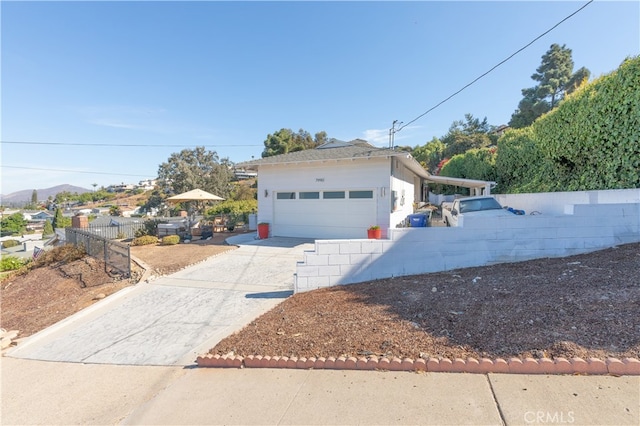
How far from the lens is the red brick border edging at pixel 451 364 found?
8.38 ft

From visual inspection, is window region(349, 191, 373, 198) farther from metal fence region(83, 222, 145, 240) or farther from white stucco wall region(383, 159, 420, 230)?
metal fence region(83, 222, 145, 240)

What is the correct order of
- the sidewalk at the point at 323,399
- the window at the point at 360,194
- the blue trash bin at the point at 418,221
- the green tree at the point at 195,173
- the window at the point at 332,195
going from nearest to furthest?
the sidewalk at the point at 323,399 < the window at the point at 360,194 < the window at the point at 332,195 < the blue trash bin at the point at 418,221 < the green tree at the point at 195,173

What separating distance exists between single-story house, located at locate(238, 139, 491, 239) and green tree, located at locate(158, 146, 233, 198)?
22.7 m

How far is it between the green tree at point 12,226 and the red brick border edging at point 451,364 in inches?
3291

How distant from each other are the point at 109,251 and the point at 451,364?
10.3 meters

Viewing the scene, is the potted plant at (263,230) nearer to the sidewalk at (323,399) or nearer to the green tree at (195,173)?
the sidewalk at (323,399)

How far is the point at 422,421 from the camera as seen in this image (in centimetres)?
228

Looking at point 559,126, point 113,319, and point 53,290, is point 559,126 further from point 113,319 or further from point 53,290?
point 53,290

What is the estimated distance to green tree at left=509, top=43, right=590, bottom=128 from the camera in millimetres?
29859

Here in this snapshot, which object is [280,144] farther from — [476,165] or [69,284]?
[69,284]

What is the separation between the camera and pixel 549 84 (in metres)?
30.3

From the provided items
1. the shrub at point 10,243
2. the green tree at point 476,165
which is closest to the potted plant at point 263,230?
the green tree at point 476,165

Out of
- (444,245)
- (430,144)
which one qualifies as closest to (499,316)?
(444,245)

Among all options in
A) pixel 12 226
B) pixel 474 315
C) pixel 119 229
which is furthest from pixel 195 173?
pixel 12 226
